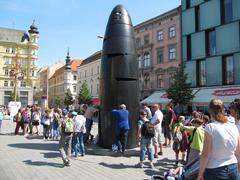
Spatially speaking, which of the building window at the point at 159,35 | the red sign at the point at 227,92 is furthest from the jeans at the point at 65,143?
the building window at the point at 159,35

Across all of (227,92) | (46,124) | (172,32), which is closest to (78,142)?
(46,124)

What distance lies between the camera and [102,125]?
12.1 meters

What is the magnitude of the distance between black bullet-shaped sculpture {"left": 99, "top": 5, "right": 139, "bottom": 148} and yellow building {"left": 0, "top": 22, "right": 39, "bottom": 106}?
7368 centimetres

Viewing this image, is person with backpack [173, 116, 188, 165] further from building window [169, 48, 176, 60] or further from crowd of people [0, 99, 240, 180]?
building window [169, 48, 176, 60]

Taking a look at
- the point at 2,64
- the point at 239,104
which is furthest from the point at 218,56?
the point at 2,64

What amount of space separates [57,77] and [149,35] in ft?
211

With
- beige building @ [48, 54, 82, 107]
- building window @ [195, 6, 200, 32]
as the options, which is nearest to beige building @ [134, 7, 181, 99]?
building window @ [195, 6, 200, 32]

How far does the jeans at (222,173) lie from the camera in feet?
12.7

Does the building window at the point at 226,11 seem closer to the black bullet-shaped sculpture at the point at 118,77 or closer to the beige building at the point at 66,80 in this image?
the black bullet-shaped sculpture at the point at 118,77

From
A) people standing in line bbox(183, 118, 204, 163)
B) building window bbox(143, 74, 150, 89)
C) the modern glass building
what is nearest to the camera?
people standing in line bbox(183, 118, 204, 163)

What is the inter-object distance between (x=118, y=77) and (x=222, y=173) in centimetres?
834

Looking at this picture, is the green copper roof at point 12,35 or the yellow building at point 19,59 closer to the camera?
the yellow building at point 19,59

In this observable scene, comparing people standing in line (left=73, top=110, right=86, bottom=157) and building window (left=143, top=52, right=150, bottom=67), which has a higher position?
building window (left=143, top=52, right=150, bottom=67)

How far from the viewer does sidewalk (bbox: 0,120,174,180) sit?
8023 millimetres
